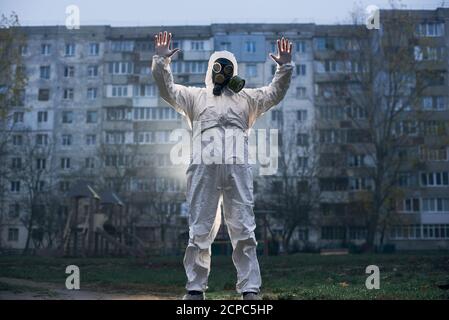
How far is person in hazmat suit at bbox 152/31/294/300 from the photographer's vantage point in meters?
6.28

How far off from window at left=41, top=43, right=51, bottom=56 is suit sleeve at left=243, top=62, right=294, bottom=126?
6121 centimetres

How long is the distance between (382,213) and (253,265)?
44880 mm

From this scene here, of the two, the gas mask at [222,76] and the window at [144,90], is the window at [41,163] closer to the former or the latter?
the window at [144,90]

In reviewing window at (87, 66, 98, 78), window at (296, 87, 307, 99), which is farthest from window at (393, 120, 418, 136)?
window at (87, 66, 98, 78)

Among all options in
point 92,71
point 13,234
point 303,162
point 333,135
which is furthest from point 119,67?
point 303,162

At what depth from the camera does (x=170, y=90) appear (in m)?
6.75

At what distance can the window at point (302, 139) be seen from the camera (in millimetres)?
52362

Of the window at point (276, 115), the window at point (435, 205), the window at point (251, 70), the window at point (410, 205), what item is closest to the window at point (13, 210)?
the window at point (251, 70)

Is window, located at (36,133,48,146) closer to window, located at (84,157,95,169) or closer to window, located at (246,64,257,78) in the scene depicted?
window, located at (84,157,95,169)

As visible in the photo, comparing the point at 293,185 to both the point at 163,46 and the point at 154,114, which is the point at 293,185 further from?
the point at 163,46

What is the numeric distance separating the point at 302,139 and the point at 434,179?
15.6 m
